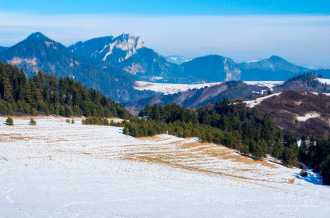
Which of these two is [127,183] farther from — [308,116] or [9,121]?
[308,116]

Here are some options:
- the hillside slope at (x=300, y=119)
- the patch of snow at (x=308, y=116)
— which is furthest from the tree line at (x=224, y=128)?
the patch of snow at (x=308, y=116)

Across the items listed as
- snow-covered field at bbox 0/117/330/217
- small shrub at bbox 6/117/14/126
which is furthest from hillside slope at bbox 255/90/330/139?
small shrub at bbox 6/117/14/126

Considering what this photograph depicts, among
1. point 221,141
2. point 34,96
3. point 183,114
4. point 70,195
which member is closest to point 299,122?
point 183,114

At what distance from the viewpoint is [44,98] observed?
4902 inches

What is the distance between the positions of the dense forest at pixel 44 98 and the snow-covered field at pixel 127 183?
28003 millimetres

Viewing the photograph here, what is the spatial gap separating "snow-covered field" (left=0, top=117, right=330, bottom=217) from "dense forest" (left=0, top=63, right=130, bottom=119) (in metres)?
28.0

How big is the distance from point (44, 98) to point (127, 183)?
99.2 metres

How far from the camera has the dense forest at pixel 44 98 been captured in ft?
338

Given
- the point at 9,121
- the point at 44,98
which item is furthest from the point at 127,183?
the point at 44,98

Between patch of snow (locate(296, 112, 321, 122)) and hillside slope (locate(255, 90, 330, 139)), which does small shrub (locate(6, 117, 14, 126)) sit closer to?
hillside slope (locate(255, 90, 330, 139))

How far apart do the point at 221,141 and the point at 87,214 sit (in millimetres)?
75375

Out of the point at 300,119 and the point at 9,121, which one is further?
the point at 300,119

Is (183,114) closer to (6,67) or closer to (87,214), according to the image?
(6,67)

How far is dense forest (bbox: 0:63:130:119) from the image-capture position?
10307cm
